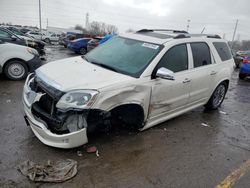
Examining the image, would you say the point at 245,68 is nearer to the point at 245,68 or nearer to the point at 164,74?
the point at 245,68

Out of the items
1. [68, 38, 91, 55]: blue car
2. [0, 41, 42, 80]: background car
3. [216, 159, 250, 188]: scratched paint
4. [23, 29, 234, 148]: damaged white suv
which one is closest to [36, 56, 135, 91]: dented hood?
[23, 29, 234, 148]: damaged white suv

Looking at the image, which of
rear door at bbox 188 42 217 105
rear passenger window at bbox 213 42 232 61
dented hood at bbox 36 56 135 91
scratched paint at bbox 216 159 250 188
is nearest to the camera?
scratched paint at bbox 216 159 250 188

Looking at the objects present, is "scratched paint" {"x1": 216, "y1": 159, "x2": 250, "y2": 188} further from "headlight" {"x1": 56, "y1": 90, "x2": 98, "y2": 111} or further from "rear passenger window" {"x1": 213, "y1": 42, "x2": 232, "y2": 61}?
"rear passenger window" {"x1": 213, "y1": 42, "x2": 232, "y2": 61}

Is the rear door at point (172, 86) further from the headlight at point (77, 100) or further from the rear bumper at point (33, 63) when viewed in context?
the rear bumper at point (33, 63)

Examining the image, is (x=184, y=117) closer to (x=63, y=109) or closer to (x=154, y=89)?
(x=154, y=89)

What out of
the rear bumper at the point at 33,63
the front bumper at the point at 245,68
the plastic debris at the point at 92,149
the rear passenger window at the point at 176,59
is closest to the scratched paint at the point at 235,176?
the plastic debris at the point at 92,149

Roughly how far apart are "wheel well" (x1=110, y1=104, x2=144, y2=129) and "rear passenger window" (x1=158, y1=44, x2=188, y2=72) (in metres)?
0.84

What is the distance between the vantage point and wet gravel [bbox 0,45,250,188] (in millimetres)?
3031

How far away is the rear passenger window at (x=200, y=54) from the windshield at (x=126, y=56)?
103 cm

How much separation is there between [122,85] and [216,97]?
138 inches

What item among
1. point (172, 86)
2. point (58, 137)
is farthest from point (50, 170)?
point (172, 86)

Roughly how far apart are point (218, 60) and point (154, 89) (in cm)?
241

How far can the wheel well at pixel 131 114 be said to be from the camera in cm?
381

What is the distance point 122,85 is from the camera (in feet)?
11.3
